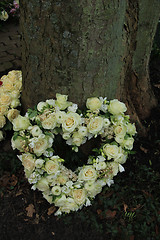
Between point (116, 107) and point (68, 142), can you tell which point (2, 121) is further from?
point (116, 107)

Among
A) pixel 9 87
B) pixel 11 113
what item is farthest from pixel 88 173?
pixel 9 87

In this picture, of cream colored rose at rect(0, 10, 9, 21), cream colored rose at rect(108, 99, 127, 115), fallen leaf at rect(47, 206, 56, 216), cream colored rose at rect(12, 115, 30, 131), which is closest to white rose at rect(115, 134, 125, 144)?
cream colored rose at rect(108, 99, 127, 115)

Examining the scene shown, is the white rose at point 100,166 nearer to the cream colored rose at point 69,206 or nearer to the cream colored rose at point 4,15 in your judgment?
the cream colored rose at point 69,206

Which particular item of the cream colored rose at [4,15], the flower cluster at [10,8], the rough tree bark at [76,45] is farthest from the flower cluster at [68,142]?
the flower cluster at [10,8]

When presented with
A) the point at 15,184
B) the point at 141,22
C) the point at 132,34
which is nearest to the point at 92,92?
the point at 132,34

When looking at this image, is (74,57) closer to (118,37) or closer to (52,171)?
(118,37)

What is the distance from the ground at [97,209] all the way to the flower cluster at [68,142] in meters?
0.18

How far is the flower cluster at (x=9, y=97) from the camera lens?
245 centimetres

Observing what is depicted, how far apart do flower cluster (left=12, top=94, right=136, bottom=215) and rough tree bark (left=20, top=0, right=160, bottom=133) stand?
0.13 metres

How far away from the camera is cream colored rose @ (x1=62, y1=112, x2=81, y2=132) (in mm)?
1954

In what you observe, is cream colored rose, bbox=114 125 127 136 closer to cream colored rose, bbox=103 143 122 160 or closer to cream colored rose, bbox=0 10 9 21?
cream colored rose, bbox=103 143 122 160

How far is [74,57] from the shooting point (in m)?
1.93

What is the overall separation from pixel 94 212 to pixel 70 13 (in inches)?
64.8

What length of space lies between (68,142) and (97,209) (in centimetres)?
70
